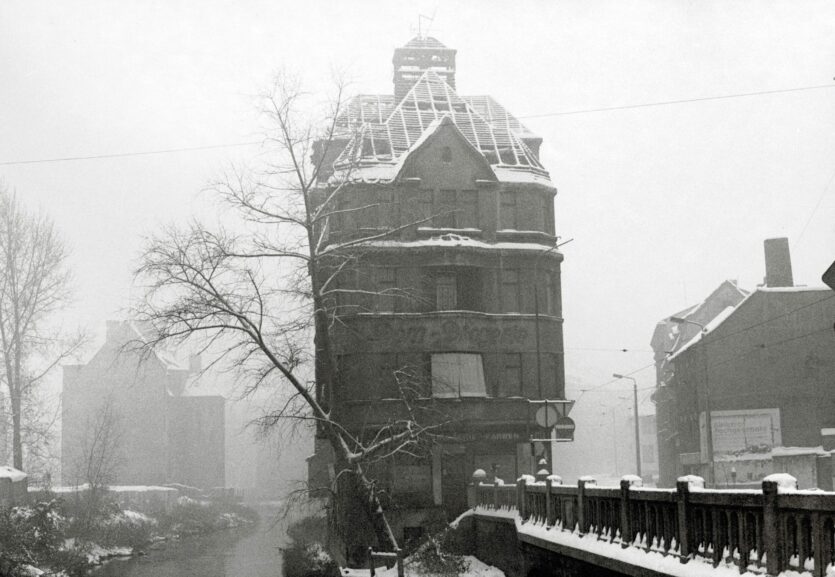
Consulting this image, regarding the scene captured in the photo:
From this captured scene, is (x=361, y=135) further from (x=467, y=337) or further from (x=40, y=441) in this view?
(x=40, y=441)

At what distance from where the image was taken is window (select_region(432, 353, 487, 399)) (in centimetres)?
3816

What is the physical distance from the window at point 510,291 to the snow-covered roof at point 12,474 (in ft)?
69.5

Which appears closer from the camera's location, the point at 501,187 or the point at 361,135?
the point at 361,135

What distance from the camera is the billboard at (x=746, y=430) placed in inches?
2061

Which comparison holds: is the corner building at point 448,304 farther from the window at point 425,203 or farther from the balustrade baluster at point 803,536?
the balustrade baluster at point 803,536

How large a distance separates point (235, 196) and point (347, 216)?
32.7 ft

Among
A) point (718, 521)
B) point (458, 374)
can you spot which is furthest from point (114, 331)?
point (718, 521)

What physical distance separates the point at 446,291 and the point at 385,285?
8.20ft

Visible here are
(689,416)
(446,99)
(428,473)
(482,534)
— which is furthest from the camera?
(689,416)

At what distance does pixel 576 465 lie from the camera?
135500mm

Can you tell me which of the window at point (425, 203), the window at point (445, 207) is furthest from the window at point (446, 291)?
the window at point (425, 203)

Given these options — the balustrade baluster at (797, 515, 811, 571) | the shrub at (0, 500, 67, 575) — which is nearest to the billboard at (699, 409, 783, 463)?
the shrub at (0, 500, 67, 575)

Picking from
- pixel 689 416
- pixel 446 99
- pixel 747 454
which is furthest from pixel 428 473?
pixel 689 416

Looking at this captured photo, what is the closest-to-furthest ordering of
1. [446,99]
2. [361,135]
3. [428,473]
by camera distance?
[361,135], [428,473], [446,99]
